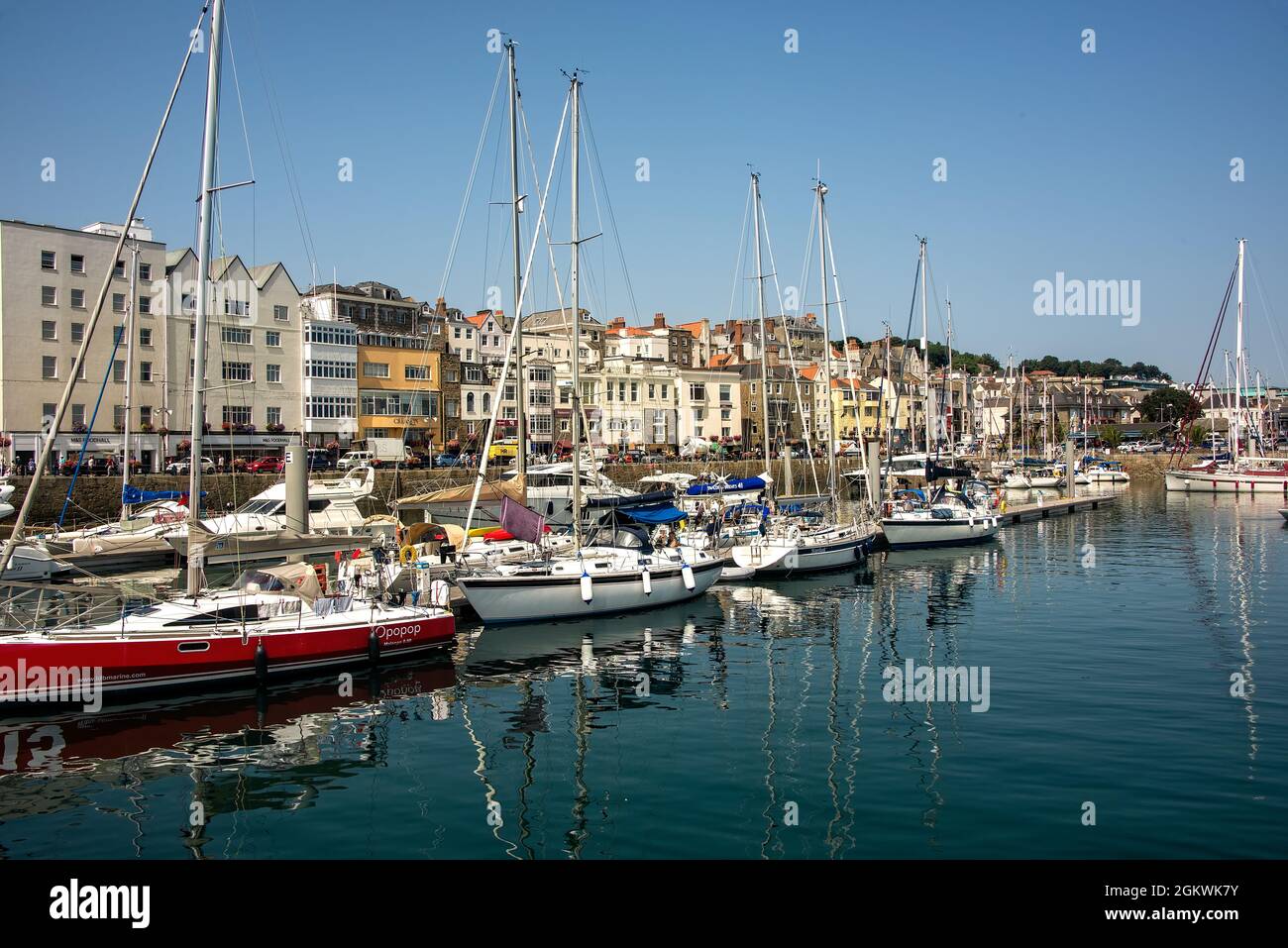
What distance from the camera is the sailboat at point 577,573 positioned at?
30.3 meters

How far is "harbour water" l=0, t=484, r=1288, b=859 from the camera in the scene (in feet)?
47.4

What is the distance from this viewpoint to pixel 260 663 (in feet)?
75.8

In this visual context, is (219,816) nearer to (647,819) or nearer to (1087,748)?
(647,819)

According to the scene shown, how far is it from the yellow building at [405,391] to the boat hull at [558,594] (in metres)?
49.7

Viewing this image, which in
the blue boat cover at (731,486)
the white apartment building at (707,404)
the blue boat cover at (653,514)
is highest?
the white apartment building at (707,404)

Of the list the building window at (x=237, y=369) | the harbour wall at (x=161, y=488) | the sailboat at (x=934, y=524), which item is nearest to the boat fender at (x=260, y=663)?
the harbour wall at (x=161, y=488)

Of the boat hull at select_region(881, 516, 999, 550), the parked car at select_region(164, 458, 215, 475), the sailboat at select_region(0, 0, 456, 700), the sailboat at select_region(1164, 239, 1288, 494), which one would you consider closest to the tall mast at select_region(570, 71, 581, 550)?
the sailboat at select_region(0, 0, 456, 700)

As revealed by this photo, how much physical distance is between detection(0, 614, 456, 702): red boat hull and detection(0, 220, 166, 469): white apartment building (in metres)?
44.6

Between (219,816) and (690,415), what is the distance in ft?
318

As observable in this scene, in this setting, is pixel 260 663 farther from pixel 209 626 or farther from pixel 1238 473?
pixel 1238 473

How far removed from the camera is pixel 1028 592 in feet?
125
